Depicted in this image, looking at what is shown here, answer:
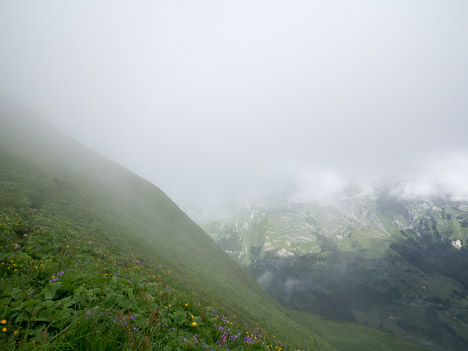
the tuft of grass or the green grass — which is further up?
the tuft of grass

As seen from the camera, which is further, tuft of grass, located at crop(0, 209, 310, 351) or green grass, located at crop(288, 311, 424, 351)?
green grass, located at crop(288, 311, 424, 351)

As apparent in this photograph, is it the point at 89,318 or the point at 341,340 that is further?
the point at 341,340

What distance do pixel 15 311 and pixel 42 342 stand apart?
61.0 inches

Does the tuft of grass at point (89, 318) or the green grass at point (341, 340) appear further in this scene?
the green grass at point (341, 340)

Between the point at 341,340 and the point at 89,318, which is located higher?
the point at 89,318

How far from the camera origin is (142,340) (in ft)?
13.1

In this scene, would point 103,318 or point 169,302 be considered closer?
point 103,318

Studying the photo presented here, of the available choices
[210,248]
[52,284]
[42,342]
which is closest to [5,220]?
[52,284]

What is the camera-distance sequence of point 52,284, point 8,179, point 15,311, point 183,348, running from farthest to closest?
1. point 8,179
2. point 52,284
3. point 183,348
4. point 15,311

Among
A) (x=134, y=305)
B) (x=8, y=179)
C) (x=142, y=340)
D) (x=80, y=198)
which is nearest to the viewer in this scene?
(x=142, y=340)

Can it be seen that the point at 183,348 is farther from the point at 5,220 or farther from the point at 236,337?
the point at 5,220

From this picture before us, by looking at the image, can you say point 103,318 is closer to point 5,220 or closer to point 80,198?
point 5,220

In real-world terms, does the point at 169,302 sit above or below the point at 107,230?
above

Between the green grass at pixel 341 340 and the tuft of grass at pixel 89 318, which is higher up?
the tuft of grass at pixel 89 318
